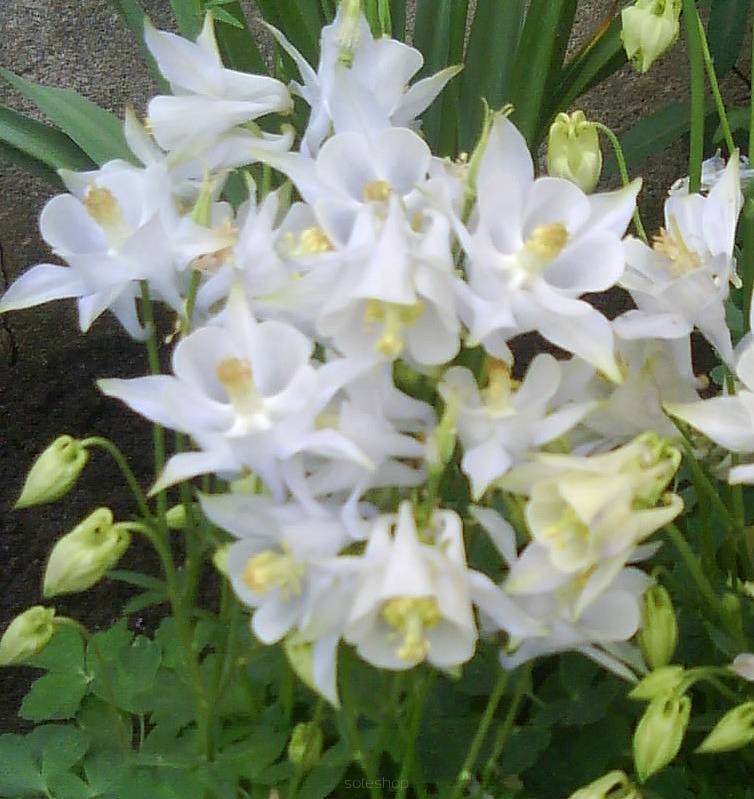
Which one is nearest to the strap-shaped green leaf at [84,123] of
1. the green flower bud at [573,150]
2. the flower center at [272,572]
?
the green flower bud at [573,150]

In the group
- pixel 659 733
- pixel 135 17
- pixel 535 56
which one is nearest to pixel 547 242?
pixel 659 733

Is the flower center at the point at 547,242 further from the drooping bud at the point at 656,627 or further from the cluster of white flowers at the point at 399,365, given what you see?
the drooping bud at the point at 656,627

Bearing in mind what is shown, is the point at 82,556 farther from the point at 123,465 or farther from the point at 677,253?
the point at 677,253

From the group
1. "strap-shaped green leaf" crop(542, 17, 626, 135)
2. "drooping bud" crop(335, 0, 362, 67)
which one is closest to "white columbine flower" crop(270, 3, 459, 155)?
"drooping bud" crop(335, 0, 362, 67)

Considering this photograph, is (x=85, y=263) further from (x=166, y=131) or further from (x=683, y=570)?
(x=683, y=570)

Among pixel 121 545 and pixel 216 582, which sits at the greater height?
pixel 121 545

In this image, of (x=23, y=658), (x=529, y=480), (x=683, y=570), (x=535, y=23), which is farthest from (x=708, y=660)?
(x=535, y=23)

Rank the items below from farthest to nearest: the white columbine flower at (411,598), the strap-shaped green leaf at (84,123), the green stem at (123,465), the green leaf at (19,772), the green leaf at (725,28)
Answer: the green leaf at (725,28)
the strap-shaped green leaf at (84,123)
the green leaf at (19,772)
the green stem at (123,465)
the white columbine flower at (411,598)

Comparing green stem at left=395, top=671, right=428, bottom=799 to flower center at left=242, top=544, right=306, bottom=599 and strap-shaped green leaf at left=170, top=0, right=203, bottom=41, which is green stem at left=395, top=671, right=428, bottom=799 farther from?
strap-shaped green leaf at left=170, top=0, right=203, bottom=41
